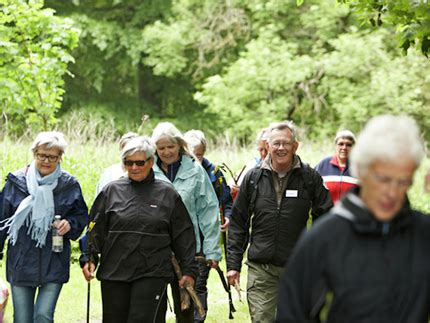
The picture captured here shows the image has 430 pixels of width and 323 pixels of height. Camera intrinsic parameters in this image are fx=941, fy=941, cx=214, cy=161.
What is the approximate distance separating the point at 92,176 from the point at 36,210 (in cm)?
796

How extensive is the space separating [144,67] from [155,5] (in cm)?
305

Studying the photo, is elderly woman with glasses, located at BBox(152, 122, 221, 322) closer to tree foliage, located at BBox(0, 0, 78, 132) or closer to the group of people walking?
the group of people walking

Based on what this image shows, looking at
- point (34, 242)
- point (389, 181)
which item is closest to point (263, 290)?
point (34, 242)

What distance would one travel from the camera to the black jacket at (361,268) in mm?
3857

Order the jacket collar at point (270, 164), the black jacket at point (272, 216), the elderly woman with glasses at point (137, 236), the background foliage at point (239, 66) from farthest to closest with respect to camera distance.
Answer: the background foliage at point (239, 66) → the jacket collar at point (270, 164) → the black jacket at point (272, 216) → the elderly woman with glasses at point (137, 236)

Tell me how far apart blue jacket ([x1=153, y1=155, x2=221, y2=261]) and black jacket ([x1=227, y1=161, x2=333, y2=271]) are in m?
0.46

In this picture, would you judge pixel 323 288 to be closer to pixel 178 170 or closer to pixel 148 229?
pixel 148 229

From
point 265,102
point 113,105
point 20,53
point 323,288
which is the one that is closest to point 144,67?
point 113,105

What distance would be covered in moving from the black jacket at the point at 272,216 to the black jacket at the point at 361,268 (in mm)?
3783

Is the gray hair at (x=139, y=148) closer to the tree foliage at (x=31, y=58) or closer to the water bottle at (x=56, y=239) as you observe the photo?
the water bottle at (x=56, y=239)

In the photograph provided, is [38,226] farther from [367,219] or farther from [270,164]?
[367,219]

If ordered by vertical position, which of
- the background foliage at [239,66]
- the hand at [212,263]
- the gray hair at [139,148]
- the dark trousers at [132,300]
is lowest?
the dark trousers at [132,300]

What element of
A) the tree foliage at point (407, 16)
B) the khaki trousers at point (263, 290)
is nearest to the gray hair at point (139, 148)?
the khaki trousers at point (263, 290)

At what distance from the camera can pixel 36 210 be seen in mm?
7520
